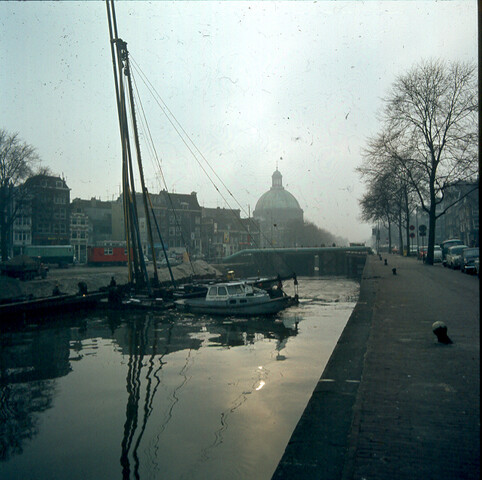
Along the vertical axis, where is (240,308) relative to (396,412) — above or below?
below

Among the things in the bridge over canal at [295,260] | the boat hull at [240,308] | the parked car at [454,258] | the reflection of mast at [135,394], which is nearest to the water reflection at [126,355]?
the reflection of mast at [135,394]

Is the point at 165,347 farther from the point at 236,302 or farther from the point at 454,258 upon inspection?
the point at 454,258

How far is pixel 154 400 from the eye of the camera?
13.4m

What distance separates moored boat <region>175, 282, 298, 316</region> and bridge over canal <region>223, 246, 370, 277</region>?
2182 inches

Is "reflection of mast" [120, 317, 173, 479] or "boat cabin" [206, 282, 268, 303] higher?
"boat cabin" [206, 282, 268, 303]

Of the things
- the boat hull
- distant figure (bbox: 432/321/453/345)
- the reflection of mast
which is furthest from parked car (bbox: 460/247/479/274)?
distant figure (bbox: 432/321/453/345)

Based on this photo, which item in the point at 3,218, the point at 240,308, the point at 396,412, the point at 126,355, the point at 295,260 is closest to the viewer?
the point at 396,412

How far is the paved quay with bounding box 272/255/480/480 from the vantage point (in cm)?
579

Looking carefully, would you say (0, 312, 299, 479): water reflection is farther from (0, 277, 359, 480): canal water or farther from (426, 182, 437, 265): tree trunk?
(426, 182, 437, 265): tree trunk

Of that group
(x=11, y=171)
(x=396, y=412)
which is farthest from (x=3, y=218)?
(x=396, y=412)

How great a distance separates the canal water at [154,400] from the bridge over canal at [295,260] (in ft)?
214

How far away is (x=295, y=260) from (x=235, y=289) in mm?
70978

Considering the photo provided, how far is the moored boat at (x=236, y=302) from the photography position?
3123cm

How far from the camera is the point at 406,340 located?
12.1 metres
